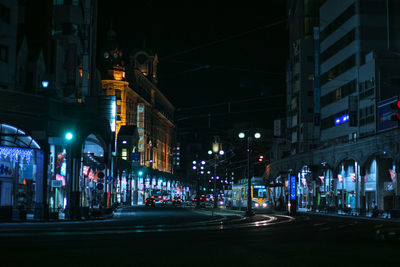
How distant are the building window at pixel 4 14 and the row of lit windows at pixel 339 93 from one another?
40912 millimetres

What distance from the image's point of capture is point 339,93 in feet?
255

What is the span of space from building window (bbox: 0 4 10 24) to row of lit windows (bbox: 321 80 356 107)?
134 feet

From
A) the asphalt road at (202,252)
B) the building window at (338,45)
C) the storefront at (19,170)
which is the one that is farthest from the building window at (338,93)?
the asphalt road at (202,252)

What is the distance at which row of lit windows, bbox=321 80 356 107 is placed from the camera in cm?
7306

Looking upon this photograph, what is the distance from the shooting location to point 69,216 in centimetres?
4075

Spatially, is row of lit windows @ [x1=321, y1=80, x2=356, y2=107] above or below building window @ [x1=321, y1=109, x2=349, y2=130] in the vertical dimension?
above

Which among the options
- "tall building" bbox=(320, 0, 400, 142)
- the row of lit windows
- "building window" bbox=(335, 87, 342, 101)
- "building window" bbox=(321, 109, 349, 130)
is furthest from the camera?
"building window" bbox=(335, 87, 342, 101)

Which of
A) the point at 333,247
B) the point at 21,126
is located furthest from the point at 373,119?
the point at 333,247

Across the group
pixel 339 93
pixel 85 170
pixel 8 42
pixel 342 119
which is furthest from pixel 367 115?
pixel 8 42

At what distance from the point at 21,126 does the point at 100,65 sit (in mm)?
90345

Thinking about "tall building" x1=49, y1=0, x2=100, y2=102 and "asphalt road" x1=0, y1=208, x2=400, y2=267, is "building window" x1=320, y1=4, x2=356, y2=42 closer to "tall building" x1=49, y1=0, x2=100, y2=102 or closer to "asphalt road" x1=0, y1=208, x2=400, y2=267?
"tall building" x1=49, y1=0, x2=100, y2=102

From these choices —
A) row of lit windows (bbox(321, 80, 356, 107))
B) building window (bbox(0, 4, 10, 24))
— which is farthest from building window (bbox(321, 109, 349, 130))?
building window (bbox(0, 4, 10, 24))

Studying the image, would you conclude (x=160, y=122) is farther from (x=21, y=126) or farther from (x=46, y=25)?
(x=21, y=126)

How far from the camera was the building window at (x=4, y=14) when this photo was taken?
49.2 meters
